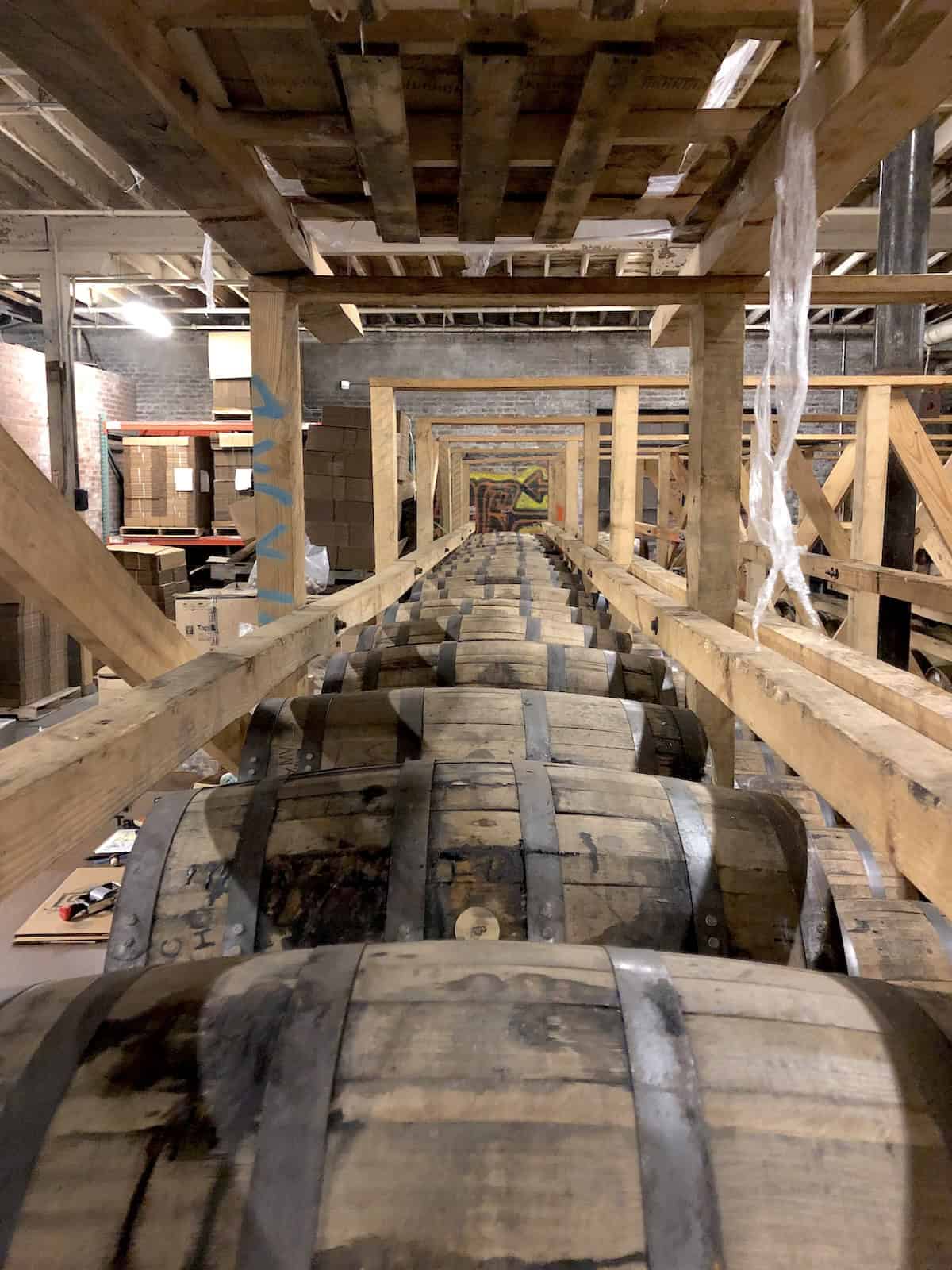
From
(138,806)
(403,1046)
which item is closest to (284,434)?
(403,1046)

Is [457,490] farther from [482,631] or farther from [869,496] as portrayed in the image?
[482,631]

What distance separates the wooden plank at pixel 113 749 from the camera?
1.16 metres

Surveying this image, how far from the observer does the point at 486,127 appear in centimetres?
194

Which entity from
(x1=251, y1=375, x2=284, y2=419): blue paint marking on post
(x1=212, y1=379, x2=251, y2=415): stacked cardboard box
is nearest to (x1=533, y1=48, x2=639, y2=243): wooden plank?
(x1=251, y1=375, x2=284, y2=419): blue paint marking on post

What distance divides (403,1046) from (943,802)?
0.77 meters

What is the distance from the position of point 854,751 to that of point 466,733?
5.10 ft

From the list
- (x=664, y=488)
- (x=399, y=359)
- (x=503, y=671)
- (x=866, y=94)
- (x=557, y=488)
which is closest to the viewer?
(x=866, y=94)

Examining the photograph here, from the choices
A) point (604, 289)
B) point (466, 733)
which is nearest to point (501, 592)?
point (604, 289)

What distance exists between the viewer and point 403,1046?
1116 millimetres

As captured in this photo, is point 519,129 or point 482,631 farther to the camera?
point 482,631

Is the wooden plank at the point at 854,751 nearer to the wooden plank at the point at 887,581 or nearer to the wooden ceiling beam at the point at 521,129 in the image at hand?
the wooden ceiling beam at the point at 521,129

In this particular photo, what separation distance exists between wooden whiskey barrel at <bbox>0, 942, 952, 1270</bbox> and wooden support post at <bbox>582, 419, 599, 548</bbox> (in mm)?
7367

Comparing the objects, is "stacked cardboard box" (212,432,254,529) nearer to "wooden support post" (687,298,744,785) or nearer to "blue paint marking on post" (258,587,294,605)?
"blue paint marking on post" (258,587,294,605)

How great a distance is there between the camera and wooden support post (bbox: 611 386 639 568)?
19.2 ft
